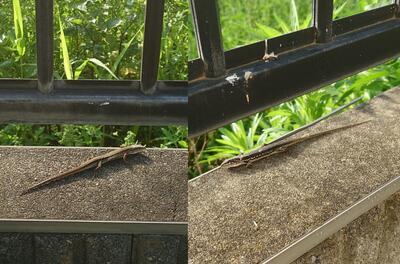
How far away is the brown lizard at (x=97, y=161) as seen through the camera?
26.8 inches

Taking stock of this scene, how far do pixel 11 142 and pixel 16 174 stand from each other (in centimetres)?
4

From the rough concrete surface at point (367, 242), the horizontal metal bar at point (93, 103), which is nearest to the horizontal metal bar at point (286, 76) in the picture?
the horizontal metal bar at point (93, 103)

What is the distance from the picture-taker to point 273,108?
129cm

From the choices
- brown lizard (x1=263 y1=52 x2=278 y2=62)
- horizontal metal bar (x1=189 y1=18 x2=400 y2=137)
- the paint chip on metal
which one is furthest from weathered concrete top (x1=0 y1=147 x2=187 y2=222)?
brown lizard (x1=263 y1=52 x2=278 y2=62)

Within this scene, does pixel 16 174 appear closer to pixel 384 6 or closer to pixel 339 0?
pixel 339 0

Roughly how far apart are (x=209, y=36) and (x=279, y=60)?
0.21 m

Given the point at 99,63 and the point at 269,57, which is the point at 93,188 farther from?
the point at 269,57

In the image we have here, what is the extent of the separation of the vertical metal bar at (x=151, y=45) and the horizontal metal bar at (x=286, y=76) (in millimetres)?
150

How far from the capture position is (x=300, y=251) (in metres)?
1.04

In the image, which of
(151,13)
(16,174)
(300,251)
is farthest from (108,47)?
(300,251)

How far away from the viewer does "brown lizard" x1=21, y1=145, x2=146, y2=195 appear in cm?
68

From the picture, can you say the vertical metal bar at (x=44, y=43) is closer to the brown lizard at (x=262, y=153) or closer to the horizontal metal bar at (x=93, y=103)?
the horizontal metal bar at (x=93, y=103)

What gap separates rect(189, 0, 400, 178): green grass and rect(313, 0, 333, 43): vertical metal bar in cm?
5

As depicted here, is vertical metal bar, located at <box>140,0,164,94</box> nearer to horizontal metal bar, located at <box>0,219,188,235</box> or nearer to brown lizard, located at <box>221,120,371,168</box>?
horizontal metal bar, located at <box>0,219,188,235</box>
